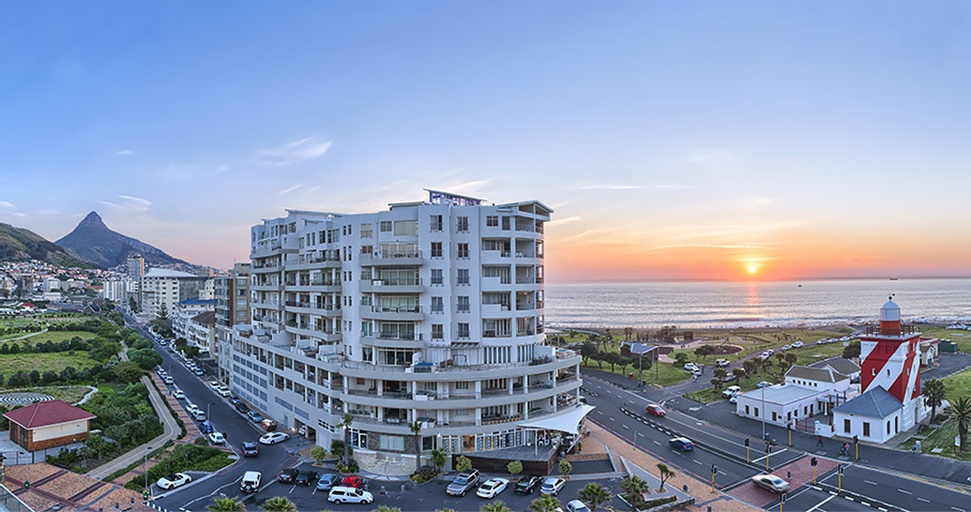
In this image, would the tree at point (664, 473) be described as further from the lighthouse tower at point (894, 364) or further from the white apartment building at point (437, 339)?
the lighthouse tower at point (894, 364)

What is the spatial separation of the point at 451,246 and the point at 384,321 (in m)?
9.06

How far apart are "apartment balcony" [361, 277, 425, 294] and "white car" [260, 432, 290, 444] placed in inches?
623

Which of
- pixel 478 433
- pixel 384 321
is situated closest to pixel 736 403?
pixel 478 433

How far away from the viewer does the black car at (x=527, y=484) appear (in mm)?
40625

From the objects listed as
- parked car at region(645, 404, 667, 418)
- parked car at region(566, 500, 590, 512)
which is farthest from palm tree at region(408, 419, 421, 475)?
parked car at region(645, 404, 667, 418)

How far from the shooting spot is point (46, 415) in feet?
165

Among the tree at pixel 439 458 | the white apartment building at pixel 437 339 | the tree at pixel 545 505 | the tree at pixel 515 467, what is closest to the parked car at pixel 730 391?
the white apartment building at pixel 437 339

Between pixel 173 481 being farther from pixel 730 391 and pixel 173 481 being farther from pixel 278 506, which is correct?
pixel 730 391

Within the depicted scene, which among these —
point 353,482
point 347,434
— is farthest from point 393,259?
point 353,482

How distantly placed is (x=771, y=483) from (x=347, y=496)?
2860cm

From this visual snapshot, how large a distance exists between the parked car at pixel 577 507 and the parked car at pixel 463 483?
24.4 feet

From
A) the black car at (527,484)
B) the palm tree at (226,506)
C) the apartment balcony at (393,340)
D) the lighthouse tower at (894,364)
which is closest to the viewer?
the palm tree at (226,506)

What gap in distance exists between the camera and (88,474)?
144 ft

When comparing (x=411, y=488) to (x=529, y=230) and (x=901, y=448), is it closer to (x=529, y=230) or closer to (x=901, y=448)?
(x=529, y=230)
